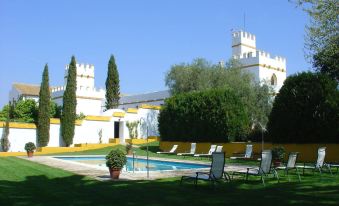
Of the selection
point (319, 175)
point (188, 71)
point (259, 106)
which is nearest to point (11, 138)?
point (188, 71)

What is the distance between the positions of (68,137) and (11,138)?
459cm

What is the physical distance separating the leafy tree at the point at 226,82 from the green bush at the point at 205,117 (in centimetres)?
551

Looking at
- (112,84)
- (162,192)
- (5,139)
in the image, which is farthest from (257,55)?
(162,192)

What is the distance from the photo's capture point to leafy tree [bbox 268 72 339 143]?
67.8 ft

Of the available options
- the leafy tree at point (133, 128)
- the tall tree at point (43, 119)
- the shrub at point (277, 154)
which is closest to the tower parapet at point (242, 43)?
the leafy tree at point (133, 128)

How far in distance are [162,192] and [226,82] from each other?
29055 mm

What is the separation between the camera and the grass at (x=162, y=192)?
26.9 ft

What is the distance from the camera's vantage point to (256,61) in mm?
47438

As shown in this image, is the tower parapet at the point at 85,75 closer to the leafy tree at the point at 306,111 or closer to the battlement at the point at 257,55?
the battlement at the point at 257,55

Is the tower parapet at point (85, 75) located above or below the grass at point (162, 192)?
above

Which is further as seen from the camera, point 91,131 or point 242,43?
point 242,43

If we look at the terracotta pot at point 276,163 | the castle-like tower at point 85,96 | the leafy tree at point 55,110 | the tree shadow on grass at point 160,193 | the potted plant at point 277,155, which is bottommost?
the tree shadow on grass at point 160,193

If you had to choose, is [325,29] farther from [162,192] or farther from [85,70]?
[85,70]

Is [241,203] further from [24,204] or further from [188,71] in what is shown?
[188,71]
